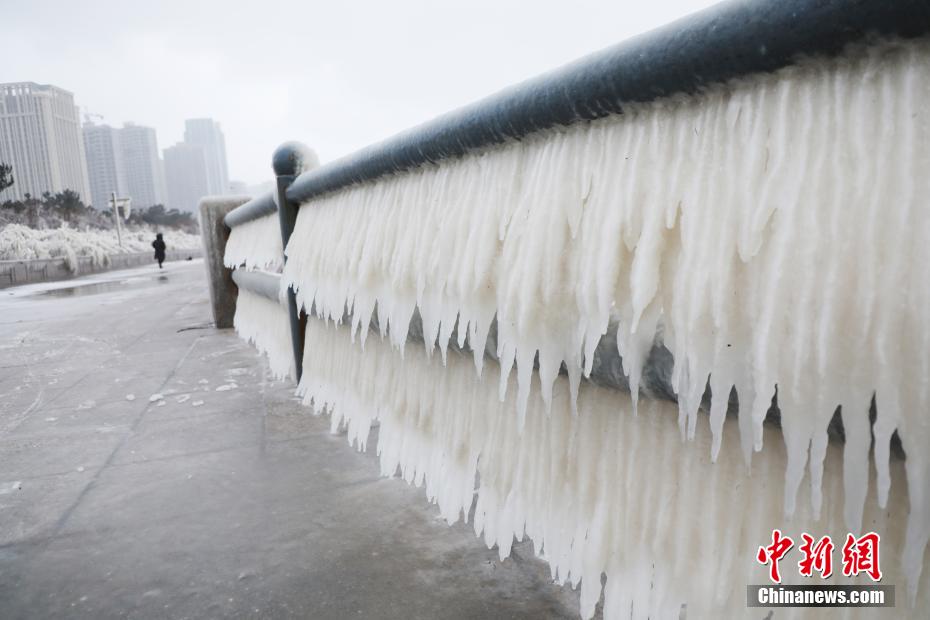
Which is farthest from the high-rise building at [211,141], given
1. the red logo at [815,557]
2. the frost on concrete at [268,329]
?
the red logo at [815,557]

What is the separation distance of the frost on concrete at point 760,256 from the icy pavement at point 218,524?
2.25ft

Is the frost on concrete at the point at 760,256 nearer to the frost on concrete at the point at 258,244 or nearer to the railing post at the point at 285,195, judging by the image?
the railing post at the point at 285,195

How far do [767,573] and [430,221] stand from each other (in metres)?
1.10

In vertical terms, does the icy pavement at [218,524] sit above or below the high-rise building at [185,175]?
below

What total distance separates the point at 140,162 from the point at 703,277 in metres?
111

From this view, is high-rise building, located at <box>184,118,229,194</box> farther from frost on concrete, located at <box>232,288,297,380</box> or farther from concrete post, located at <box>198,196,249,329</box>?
frost on concrete, located at <box>232,288,297,380</box>

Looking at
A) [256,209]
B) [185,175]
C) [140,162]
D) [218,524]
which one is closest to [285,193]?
[256,209]

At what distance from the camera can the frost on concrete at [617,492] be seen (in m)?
0.89

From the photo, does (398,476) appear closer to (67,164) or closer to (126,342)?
(126,342)

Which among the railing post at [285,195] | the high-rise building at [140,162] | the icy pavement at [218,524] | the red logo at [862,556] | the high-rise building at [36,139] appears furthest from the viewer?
the high-rise building at [140,162]

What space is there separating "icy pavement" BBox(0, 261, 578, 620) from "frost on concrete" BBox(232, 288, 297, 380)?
0.19 metres

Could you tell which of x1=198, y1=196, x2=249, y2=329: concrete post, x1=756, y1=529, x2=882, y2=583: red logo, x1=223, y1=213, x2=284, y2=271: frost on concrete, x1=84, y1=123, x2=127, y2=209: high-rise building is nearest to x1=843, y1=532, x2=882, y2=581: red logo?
x1=756, y1=529, x2=882, y2=583: red logo

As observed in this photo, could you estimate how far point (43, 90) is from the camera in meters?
70.8

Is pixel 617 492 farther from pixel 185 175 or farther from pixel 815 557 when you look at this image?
pixel 185 175
